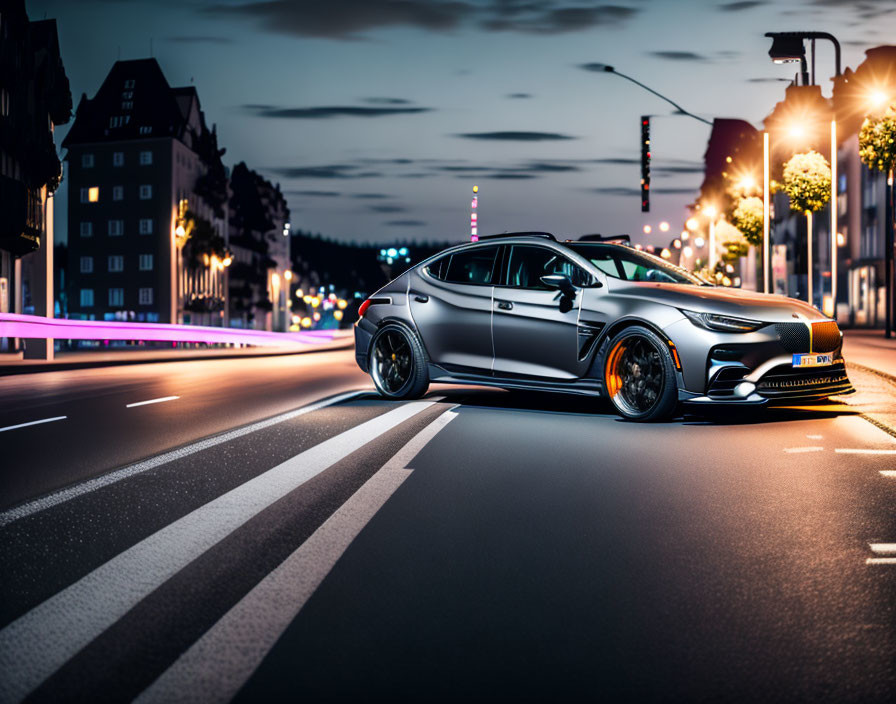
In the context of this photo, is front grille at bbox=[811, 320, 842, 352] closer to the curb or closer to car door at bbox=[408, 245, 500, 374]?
car door at bbox=[408, 245, 500, 374]

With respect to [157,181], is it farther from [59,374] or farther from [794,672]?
[794,672]

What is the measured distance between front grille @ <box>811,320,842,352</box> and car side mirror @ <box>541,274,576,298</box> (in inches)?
87.6

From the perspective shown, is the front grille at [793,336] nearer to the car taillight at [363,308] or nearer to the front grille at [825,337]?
the front grille at [825,337]

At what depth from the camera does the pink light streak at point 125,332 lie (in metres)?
26.1

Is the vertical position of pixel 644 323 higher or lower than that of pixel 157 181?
lower

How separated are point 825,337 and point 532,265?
9.63 feet

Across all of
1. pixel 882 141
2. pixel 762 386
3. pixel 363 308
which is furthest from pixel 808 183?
pixel 762 386

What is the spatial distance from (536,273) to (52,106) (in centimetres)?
3380

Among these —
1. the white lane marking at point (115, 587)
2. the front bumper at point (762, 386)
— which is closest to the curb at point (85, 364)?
the front bumper at point (762, 386)

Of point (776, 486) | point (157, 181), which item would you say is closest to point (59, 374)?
point (776, 486)

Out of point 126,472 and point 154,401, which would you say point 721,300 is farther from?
point 154,401

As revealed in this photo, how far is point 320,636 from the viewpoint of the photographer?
4.16 m

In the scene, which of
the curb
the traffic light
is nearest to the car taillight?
the curb

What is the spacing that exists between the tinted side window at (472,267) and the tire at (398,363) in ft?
2.65
